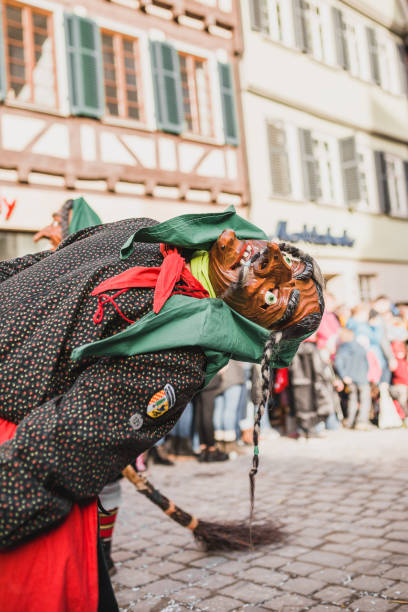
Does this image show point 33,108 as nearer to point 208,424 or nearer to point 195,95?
point 195,95

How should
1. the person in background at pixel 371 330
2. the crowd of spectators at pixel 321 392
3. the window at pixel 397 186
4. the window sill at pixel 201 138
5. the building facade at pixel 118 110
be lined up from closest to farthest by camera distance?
the crowd of spectators at pixel 321 392, the person in background at pixel 371 330, the building facade at pixel 118 110, the window sill at pixel 201 138, the window at pixel 397 186

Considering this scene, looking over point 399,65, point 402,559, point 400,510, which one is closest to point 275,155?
point 399,65

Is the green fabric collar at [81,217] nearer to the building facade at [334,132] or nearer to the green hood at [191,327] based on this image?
the green hood at [191,327]

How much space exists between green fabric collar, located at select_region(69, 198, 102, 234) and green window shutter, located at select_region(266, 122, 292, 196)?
33.9 ft

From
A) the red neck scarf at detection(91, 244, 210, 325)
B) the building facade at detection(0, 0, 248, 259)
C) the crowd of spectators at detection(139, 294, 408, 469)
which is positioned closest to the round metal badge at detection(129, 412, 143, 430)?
the red neck scarf at detection(91, 244, 210, 325)

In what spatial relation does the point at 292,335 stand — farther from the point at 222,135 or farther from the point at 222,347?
the point at 222,135

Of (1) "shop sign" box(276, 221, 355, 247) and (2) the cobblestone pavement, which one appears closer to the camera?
(2) the cobblestone pavement

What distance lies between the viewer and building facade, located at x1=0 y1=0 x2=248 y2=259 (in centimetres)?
961

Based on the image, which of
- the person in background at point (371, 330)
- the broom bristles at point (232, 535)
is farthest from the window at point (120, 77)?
the broom bristles at point (232, 535)

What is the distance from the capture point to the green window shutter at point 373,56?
1680 cm

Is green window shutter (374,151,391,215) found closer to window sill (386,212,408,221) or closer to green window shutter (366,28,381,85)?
window sill (386,212,408,221)

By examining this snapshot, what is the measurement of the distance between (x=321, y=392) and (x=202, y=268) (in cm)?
649

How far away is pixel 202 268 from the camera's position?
1.96m

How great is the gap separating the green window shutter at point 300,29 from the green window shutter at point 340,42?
107cm
